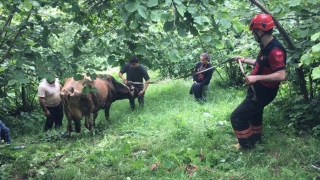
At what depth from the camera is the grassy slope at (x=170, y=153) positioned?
5152 mm

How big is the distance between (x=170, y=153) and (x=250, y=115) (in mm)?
1269

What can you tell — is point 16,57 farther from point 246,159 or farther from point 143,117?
point 143,117

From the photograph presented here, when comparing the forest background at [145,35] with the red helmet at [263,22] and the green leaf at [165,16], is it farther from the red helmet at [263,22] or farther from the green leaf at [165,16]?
the red helmet at [263,22]

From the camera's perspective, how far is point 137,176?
205 inches

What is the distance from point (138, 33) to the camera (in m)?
4.57

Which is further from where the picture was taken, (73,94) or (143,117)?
(143,117)

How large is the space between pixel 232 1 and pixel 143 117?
3.38 meters

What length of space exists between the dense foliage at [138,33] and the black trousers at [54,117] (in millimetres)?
3318

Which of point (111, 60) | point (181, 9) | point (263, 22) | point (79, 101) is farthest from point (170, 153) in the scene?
point (181, 9)

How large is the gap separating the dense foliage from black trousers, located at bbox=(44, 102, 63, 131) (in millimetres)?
3318

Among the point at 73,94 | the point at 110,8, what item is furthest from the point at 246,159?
the point at 73,94

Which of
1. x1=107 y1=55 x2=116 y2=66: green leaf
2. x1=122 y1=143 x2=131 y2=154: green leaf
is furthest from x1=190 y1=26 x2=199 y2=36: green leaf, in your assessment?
x1=122 y1=143 x2=131 y2=154: green leaf

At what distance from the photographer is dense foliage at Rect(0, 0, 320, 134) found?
3.71 m

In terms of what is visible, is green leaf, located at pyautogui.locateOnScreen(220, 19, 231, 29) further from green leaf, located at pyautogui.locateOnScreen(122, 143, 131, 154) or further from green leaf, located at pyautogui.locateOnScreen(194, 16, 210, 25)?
green leaf, located at pyautogui.locateOnScreen(122, 143, 131, 154)
